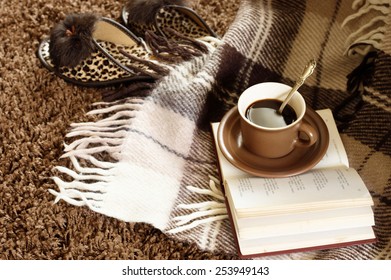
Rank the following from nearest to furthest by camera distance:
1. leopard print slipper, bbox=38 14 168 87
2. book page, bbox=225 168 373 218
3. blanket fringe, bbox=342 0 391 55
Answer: book page, bbox=225 168 373 218 < blanket fringe, bbox=342 0 391 55 < leopard print slipper, bbox=38 14 168 87

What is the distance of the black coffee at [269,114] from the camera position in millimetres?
832

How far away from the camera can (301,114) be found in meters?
0.82

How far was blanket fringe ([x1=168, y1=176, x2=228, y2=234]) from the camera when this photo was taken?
2.79ft

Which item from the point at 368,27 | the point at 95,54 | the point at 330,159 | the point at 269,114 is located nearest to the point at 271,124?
the point at 269,114

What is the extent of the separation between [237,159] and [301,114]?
12cm

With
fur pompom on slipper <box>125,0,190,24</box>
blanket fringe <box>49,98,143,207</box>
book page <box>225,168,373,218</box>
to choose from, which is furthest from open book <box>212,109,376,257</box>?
fur pompom on slipper <box>125,0,190,24</box>

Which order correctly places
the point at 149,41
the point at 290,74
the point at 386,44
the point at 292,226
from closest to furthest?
the point at 292,226, the point at 386,44, the point at 290,74, the point at 149,41

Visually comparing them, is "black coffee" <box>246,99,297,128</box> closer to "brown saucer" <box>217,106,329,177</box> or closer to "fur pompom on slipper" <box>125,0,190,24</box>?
"brown saucer" <box>217,106,329,177</box>

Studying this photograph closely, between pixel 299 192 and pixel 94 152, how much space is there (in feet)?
1.12

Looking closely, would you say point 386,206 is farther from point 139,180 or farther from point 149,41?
point 149,41

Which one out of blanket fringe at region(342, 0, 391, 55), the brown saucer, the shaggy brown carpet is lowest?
the shaggy brown carpet

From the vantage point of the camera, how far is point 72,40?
1.07m
